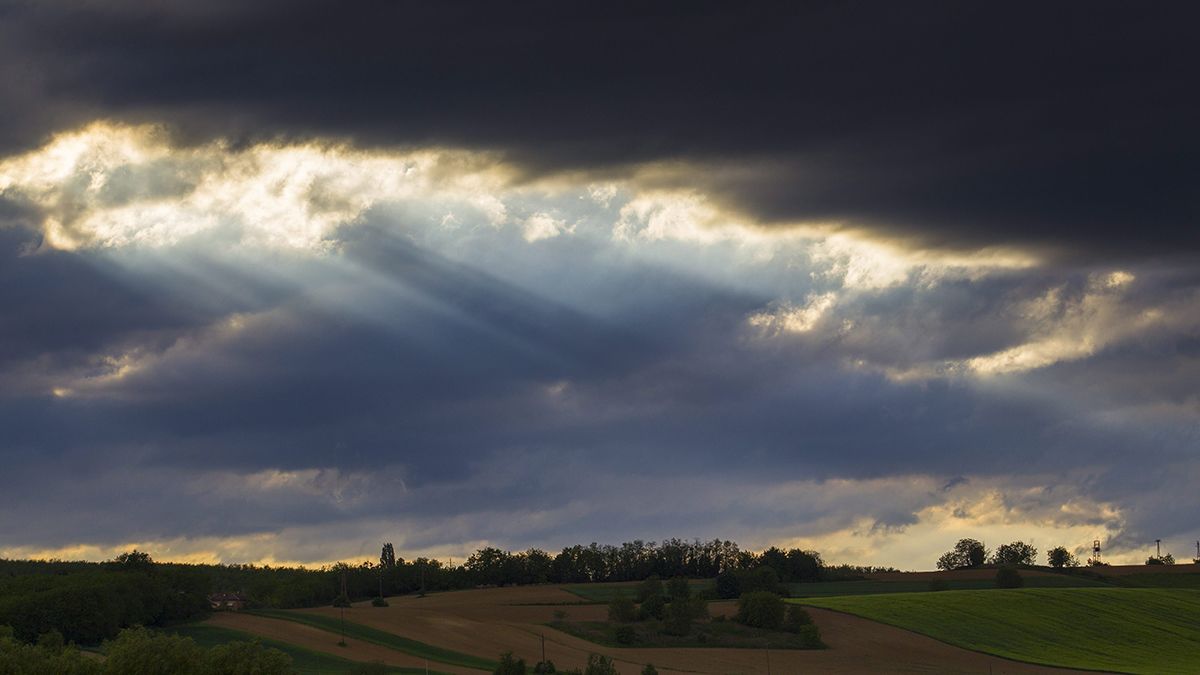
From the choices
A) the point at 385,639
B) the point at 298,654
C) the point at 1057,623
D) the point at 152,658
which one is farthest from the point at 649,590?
the point at 152,658

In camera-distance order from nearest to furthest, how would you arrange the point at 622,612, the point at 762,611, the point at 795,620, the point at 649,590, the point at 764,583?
the point at 795,620, the point at 762,611, the point at 622,612, the point at 649,590, the point at 764,583

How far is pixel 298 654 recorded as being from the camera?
441ft

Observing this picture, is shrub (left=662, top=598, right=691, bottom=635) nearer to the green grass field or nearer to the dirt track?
the dirt track

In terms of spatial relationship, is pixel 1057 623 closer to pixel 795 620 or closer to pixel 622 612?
pixel 795 620

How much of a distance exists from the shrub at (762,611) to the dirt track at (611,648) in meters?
4.86

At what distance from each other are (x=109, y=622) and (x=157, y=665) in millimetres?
60870

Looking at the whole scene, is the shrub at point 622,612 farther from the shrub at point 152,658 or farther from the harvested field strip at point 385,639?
the shrub at point 152,658

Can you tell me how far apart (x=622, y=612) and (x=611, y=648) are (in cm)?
1658

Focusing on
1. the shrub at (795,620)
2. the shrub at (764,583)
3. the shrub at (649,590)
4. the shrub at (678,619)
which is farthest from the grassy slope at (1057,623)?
the shrub at (678,619)

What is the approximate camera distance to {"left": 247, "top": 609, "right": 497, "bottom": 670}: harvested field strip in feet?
445

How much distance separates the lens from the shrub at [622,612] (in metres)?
170

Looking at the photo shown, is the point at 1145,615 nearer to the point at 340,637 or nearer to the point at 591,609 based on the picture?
the point at 591,609

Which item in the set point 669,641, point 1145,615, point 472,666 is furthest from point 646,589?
point 1145,615

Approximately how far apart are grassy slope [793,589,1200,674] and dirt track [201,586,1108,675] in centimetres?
650
